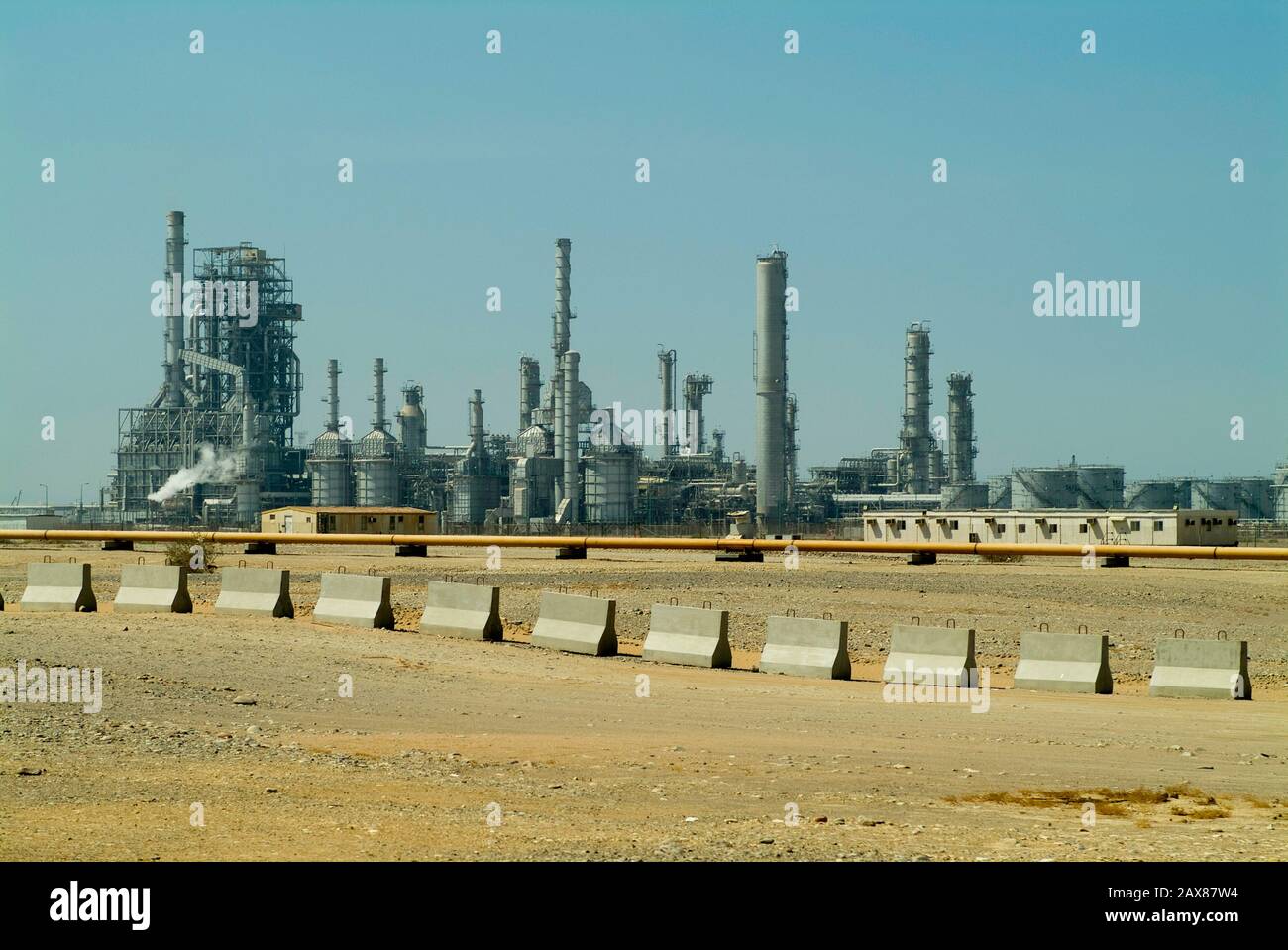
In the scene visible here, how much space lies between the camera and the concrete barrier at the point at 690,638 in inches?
731

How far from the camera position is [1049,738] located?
1320 cm

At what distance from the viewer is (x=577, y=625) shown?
19672 millimetres

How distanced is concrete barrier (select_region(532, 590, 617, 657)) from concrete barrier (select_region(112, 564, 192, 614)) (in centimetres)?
595

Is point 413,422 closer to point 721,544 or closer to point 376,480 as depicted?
point 376,480

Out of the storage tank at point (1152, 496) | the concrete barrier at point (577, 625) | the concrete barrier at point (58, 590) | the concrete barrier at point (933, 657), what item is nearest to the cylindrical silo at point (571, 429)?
the storage tank at point (1152, 496)

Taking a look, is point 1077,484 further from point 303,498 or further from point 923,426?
point 303,498

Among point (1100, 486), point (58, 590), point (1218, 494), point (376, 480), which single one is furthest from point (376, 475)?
point (58, 590)

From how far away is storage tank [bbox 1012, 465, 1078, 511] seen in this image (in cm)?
9112

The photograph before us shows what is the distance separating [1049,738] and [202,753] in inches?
285

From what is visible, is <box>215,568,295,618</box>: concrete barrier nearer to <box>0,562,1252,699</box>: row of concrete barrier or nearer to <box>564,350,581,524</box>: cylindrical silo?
<box>0,562,1252,699</box>: row of concrete barrier

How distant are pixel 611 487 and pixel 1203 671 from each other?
71.3m

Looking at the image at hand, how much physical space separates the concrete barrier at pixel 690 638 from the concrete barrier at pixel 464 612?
255cm
